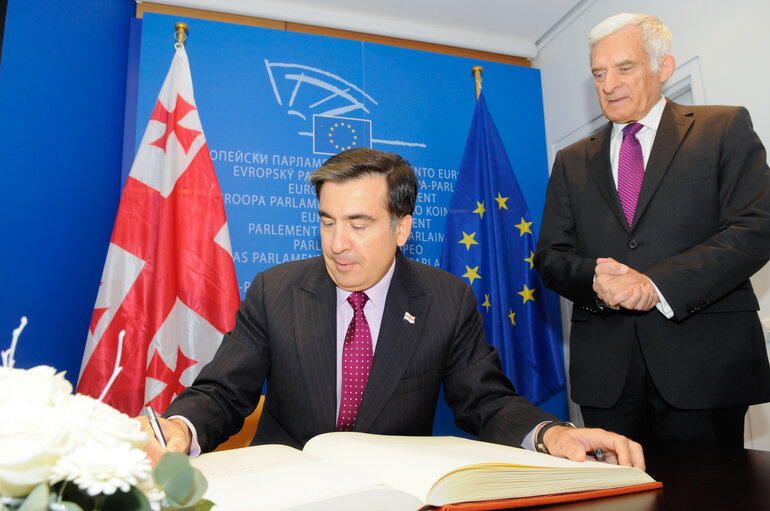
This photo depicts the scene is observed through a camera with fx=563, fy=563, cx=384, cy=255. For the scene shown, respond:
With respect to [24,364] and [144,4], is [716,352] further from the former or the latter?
[144,4]

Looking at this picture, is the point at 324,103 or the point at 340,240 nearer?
the point at 340,240

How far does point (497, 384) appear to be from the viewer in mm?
1534

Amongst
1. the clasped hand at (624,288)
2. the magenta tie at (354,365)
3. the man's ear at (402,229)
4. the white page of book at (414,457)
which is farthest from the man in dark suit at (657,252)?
the white page of book at (414,457)

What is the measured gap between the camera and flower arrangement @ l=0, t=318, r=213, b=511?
35cm

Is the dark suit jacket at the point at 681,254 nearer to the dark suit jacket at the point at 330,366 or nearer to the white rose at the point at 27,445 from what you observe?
the dark suit jacket at the point at 330,366

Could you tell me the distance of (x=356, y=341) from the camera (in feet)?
5.31

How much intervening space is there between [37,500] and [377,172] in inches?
58.2

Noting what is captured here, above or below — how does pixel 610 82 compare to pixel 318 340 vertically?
above

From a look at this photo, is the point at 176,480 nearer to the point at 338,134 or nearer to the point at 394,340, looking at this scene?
the point at 394,340

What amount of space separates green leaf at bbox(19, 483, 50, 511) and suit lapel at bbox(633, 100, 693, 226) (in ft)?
6.30

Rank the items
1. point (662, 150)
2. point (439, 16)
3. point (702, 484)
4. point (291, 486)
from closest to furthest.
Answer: point (291, 486) → point (702, 484) → point (662, 150) → point (439, 16)

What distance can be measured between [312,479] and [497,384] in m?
0.90

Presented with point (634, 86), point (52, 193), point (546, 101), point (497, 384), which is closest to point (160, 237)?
point (52, 193)

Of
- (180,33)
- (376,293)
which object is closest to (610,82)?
(376,293)
